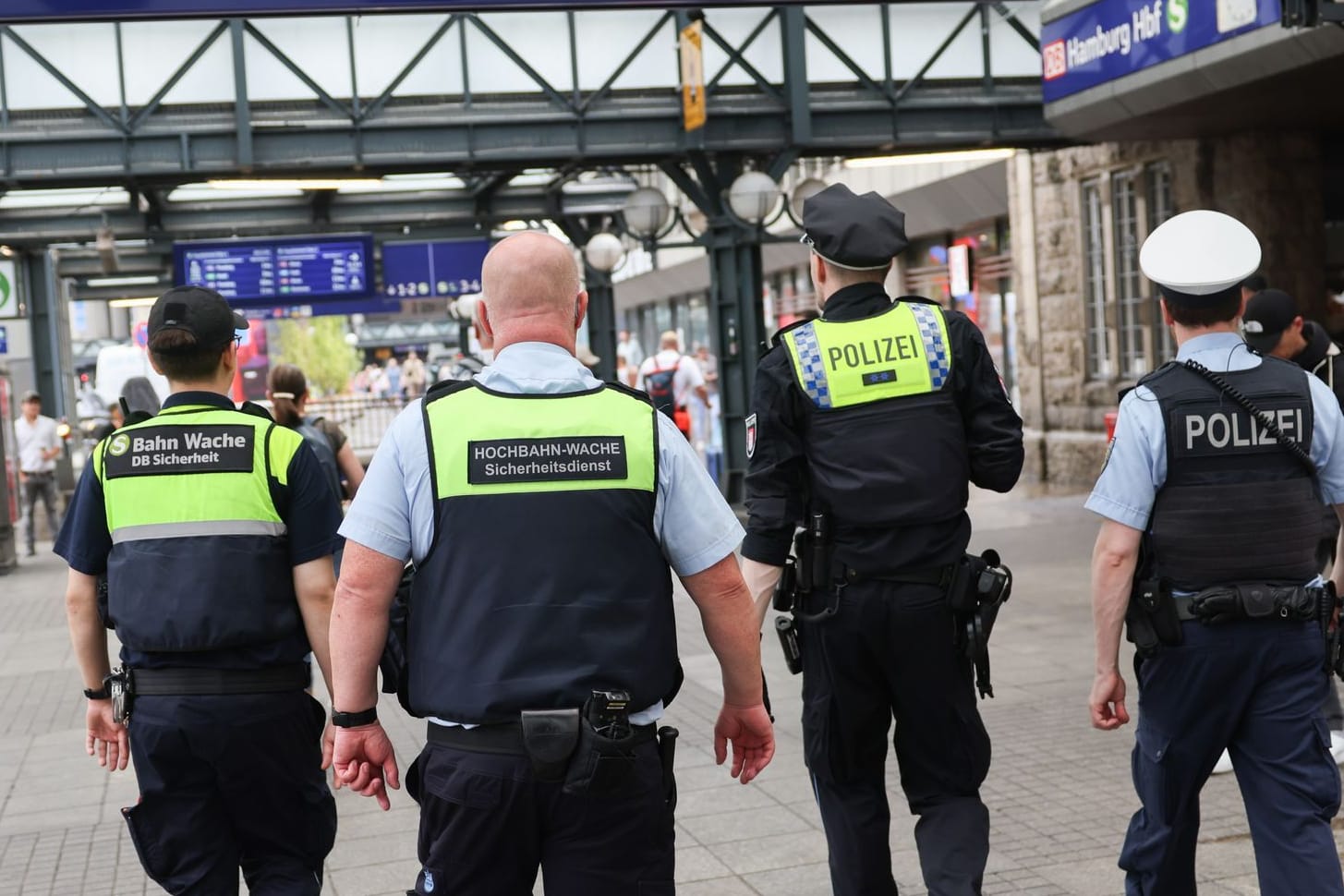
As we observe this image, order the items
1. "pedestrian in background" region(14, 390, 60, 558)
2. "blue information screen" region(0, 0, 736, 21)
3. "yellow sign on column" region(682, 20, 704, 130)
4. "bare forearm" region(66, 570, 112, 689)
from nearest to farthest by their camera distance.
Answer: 1. "bare forearm" region(66, 570, 112, 689)
2. "blue information screen" region(0, 0, 736, 21)
3. "yellow sign on column" region(682, 20, 704, 130)
4. "pedestrian in background" region(14, 390, 60, 558)

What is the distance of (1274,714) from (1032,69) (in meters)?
14.7

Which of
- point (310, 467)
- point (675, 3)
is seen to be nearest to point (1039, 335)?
point (675, 3)

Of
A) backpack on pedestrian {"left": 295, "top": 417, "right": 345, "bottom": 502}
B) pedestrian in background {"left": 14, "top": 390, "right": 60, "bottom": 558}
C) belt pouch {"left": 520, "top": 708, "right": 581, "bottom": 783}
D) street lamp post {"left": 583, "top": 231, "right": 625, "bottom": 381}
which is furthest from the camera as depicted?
street lamp post {"left": 583, "top": 231, "right": 625, "bottom": 381}

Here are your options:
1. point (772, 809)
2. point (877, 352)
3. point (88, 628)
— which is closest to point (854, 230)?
point (877, 352)

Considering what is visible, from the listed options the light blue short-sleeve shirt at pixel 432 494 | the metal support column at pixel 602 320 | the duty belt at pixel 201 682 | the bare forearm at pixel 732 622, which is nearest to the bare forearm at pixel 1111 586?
the bare forearm at pixel 732 622

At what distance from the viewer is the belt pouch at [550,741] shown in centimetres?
308

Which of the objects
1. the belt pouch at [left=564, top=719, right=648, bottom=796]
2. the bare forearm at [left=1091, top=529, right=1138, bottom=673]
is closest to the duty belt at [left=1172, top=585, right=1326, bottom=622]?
the bare forearm at [left=1091, top=529, right=1138, bottom=673]

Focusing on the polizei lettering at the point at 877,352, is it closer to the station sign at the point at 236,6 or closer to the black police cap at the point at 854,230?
the black police cap at the point at 854,230

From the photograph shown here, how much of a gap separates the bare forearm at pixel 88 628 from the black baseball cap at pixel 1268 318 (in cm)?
395

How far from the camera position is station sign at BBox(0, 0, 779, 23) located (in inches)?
237

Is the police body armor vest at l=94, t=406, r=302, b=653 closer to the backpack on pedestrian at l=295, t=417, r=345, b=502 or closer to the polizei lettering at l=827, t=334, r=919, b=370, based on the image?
the polizei lettering at l=827, t=334, r=919, b=370

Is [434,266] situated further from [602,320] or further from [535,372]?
[535,372]

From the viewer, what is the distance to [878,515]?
4.30 meters

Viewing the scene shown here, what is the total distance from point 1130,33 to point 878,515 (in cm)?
942
